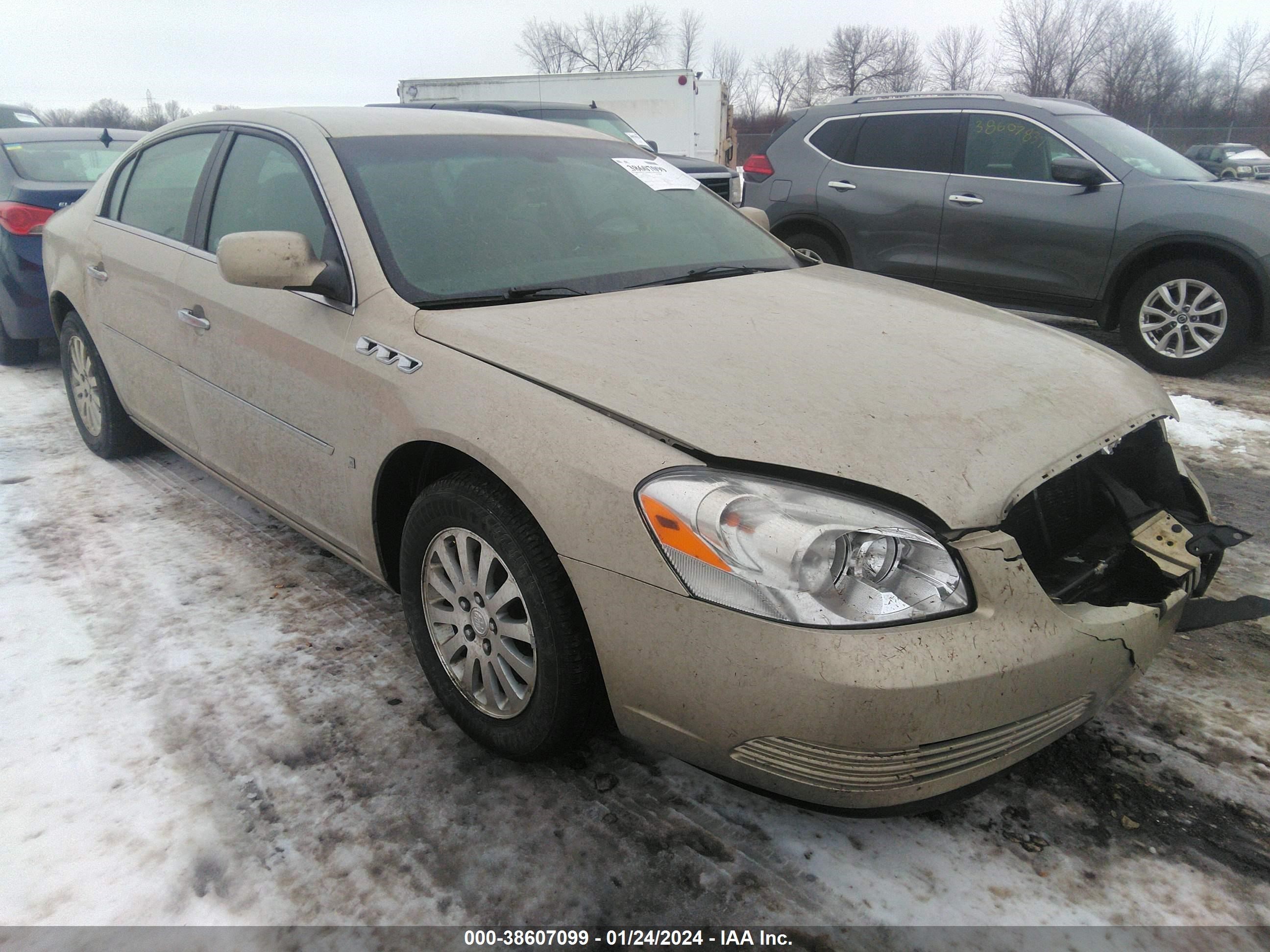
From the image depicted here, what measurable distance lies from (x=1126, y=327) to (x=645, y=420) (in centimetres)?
542

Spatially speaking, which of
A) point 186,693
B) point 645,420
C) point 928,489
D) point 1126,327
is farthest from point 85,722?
point 1126,327

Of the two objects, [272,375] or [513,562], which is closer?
[513,562]

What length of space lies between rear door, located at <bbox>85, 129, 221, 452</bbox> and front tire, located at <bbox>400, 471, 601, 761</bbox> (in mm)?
1647

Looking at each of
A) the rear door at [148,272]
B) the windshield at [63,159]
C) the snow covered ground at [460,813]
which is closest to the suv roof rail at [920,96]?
the snow covered ground at [460,813]

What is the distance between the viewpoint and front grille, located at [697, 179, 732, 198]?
1037 centimetres

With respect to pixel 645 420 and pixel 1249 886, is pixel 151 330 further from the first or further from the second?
pixel 1249 886

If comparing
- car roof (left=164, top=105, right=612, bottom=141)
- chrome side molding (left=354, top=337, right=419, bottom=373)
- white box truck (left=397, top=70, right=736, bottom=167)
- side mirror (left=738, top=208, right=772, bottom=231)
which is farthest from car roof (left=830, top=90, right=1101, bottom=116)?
white box truck (left=397, top=70, right=736, bottom=167)

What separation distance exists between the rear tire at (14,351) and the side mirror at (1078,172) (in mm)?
7195

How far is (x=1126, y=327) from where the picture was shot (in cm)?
602

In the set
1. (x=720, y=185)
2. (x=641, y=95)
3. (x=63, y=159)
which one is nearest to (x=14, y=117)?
(x=641, y=95)

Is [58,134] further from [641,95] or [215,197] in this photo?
[641,95]

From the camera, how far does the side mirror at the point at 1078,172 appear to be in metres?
5.91

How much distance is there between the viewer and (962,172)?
259 inches

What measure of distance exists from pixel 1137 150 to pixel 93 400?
267 inches
